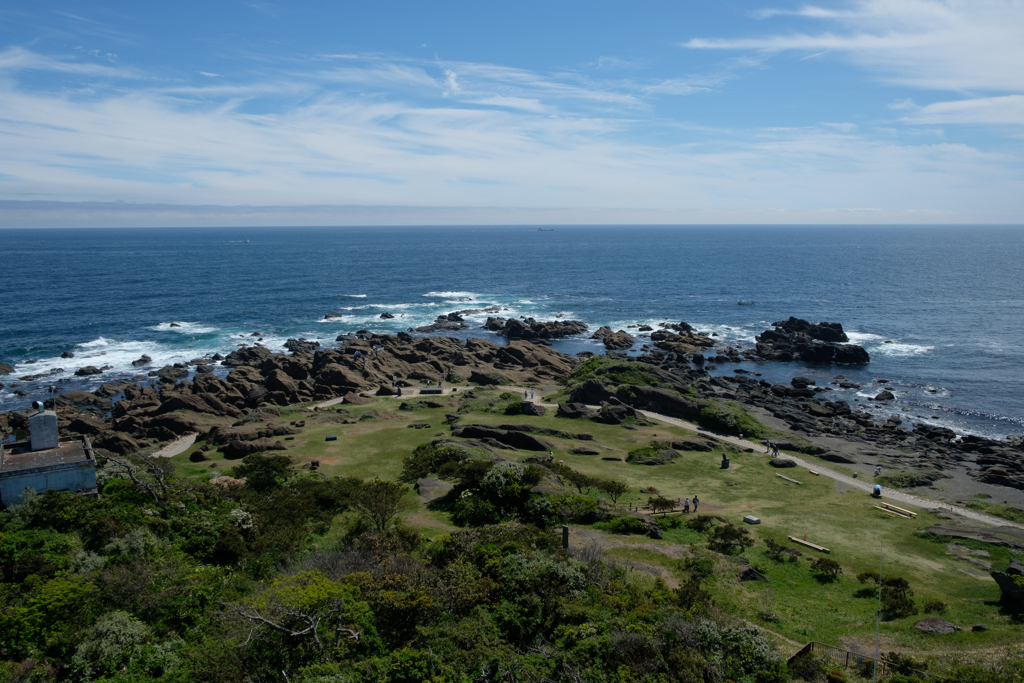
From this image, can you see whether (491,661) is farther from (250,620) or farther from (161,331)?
(161,331)

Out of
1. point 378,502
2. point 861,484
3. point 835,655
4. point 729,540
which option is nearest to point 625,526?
point 729,540

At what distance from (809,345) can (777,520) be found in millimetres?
53425

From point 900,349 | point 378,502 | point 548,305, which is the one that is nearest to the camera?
point 378,502

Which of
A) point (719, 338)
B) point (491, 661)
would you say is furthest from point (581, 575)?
point (719, 338)

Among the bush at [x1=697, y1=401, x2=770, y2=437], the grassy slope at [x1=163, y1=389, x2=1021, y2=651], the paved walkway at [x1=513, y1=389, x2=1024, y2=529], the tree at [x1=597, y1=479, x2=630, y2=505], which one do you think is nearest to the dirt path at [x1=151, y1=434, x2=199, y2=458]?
the grassy slope at [x1=163, y1=389, x2=1021, y2=651]

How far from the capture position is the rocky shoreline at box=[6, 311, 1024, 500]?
43469 mm

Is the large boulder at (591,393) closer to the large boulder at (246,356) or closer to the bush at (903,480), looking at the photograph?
the bush at (903,480)

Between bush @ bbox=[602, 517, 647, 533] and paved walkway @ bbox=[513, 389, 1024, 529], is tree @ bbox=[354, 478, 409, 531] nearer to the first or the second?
bush @ bbox=[602, 517, 647, 533]

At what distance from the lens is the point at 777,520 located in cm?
2839

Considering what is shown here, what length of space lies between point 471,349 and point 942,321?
72171 mm

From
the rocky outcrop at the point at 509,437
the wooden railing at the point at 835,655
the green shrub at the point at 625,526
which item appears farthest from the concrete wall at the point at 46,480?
the wooden railing at the point at 835,655

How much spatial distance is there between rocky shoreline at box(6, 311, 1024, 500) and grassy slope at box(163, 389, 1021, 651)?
6328 millimetres

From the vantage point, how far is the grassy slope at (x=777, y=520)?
19.7m

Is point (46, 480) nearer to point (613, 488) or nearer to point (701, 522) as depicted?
point (613, 488)
